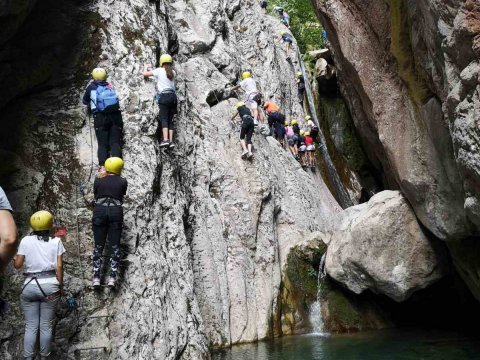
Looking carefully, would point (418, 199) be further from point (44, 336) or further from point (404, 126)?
point (44, 336)

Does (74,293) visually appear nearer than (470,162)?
No

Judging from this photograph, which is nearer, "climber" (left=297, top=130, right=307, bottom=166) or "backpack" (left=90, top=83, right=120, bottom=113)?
"backpack" (left=90, top=83, right=120, bottom=113)

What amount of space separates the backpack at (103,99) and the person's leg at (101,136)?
18cm

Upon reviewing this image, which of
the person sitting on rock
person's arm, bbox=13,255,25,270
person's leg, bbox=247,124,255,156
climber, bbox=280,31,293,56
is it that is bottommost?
person's arm, bbox=13,255,25,270

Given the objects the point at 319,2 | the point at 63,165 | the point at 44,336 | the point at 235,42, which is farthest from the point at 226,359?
the point at 235,42

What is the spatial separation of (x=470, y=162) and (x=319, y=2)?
909 cm

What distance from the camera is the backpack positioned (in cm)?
1040

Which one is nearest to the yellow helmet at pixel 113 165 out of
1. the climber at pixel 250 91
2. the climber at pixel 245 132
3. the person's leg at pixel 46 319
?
the person's leg at pixel 46 319

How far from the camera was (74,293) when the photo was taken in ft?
29.3

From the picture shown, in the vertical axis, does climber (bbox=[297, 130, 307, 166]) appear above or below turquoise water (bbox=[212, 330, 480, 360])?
above

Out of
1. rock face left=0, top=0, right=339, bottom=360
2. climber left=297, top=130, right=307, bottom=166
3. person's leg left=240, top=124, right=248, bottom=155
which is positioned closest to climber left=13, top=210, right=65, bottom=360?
rock face left=0, top=0, right=339, bottom=360

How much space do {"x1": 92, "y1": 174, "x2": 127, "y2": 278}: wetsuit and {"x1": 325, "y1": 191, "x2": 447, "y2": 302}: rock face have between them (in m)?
6.99

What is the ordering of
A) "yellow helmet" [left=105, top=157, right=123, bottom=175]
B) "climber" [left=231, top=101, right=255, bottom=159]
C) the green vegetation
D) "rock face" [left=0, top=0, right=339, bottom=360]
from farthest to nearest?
the green vegetation < "climber" [left=231, top=101, right=255, bottom=159] < "rock face" [left=0, top=0, right=339, bottom=360] < "yellow helmet" [left=105, top=157, right=123, bottom=175]

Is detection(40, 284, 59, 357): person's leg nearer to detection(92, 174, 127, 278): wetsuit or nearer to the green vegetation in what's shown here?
detection(92, 174, 127, 278): wetsuit
